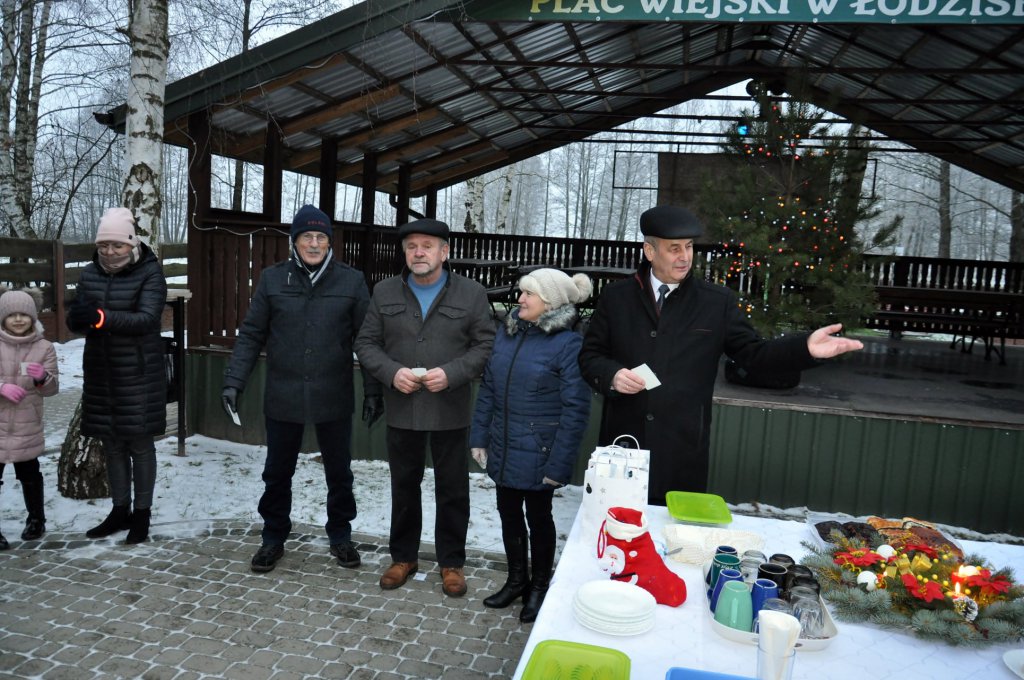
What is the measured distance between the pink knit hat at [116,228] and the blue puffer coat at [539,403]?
2256mm

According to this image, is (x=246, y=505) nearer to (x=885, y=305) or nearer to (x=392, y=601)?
(x=392, y=601)

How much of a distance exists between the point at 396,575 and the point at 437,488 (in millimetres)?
521

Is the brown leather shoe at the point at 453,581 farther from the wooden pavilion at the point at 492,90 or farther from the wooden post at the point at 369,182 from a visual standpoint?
the wooden post at the point at 369,182

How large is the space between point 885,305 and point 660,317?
30.6 feet

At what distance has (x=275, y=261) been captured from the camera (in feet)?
22.1

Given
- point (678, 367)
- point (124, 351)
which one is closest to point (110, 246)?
point (124, 351)

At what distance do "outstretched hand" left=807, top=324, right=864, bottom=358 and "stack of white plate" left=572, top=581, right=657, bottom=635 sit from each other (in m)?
1.22

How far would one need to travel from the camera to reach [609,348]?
330 cm

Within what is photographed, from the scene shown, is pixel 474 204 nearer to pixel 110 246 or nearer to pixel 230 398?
pixel 110 246

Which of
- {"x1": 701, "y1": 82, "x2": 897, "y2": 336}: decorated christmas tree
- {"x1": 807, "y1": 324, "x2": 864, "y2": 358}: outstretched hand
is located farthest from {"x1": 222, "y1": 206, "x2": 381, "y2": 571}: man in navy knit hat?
{"x1": 701, "y1": 82, "x2": 897, "y2": 336}: decorated christmas tree

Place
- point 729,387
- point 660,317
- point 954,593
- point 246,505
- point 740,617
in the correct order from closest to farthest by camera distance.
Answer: point 740,617 → point 954,593 → point 660,317 → point 246,505 → point 729,387

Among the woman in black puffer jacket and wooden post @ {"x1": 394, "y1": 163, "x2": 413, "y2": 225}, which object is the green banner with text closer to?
the woman in black puffer jacket

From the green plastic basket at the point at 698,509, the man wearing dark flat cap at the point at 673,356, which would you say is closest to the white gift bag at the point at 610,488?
the green plastic basket at the point at 698,509

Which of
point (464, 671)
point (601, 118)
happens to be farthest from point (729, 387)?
point (601, 118)
